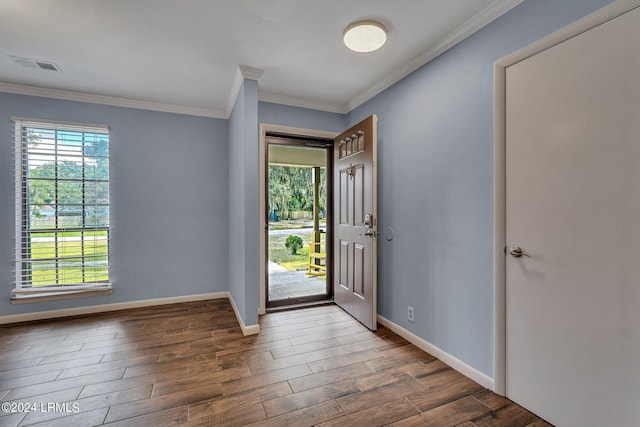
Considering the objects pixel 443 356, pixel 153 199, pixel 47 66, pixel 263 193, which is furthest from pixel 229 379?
pixel 47 66

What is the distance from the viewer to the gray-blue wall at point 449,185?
1.88 meters

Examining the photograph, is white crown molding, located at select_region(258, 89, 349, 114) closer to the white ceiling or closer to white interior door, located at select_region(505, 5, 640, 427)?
the white ceiling

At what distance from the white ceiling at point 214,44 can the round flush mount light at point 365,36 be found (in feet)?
0.17

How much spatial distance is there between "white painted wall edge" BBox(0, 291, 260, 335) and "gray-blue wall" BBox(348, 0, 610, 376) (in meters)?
1.60

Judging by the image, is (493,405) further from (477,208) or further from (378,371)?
(477,208)

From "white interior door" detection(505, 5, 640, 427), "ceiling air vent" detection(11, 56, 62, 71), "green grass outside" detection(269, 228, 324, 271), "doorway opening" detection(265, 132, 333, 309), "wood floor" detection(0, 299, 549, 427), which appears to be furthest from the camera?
"green grass outside" detection(269, 228, 324, 271)

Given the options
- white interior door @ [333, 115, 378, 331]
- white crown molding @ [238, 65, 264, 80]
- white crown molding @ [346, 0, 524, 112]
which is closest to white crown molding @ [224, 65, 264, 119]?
white crown molding @ [238, 65, 264, 80]

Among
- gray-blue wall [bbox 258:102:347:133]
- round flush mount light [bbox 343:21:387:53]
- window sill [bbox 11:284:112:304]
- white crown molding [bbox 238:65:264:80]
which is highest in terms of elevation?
white crown molding [bbox 238:65:264:80]

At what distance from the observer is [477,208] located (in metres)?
1.98

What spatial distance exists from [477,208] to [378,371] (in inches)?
55.3

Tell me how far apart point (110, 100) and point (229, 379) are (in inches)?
135

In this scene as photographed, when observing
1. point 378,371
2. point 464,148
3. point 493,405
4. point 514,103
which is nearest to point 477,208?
point 464,148

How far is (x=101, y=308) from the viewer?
3.34 m

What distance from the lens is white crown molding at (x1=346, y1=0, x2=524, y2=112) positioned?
179cm
